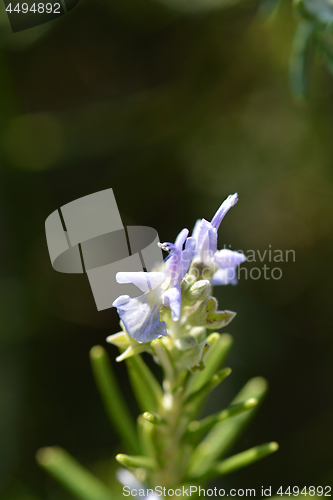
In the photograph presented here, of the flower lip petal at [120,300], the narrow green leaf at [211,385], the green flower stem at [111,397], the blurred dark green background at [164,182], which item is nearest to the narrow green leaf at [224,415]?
the narrow green leaf at [211,385]

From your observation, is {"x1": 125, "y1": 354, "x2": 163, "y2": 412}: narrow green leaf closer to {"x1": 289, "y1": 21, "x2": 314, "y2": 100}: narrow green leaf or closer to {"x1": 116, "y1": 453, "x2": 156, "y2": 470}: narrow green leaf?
{"x1": 116, "y1": 453, "x2": 156, "y2": 470}: narrow green leaf

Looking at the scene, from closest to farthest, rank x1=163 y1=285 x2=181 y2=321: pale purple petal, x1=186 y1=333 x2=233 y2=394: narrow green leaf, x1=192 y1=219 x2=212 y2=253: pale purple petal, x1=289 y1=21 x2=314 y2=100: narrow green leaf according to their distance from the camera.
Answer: x1=163 y1=285 x2=181 y2=321: pale purple petal → x1=192 y1=219 x2=212 y2=253: pale purple petal → x1=186 y1=333 x2=233 y2=394: narrow green leaf → x1=289 y1=21 x2=314 y2=100: narrow green leaf

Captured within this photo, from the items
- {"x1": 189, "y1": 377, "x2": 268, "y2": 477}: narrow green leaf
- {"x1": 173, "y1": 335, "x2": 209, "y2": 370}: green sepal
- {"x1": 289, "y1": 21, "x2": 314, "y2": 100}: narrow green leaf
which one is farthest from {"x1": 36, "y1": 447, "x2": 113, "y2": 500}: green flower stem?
{"x1": 289, "y1": 21, "x2": 314, "y2": 100}: narrow green leaf

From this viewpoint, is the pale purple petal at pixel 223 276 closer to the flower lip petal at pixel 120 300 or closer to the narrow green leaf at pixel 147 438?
the flower lip petal at pixel 120 300

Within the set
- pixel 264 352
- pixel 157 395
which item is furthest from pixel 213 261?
pixel 264 352

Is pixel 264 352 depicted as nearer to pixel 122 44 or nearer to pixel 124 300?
pixel 124 300

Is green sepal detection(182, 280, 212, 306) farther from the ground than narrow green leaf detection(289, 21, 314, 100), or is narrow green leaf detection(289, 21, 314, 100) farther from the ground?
narrow green leaf detection(289, 21, 314, 100)
